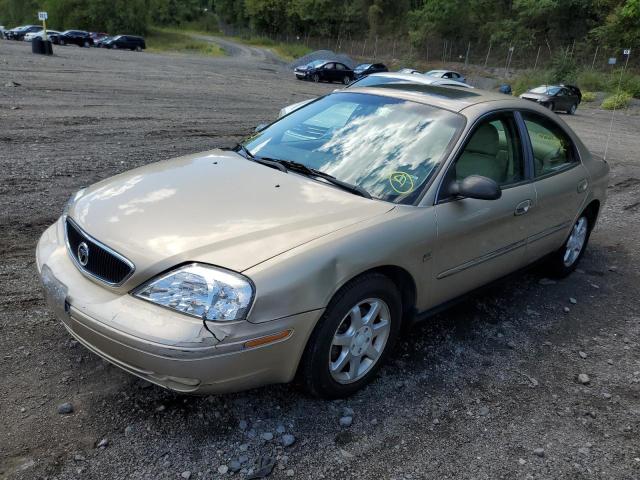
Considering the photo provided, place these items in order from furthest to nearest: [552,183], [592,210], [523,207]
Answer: [592,210]
[552,183]
[523,207]

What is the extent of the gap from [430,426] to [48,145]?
303 inches

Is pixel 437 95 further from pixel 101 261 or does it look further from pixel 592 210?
pixel 101 261

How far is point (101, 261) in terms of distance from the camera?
2648 millimetres

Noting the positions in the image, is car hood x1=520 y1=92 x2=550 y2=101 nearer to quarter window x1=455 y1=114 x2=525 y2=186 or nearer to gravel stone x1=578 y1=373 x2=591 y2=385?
quarter window x1=455 y1=114 x2=525 y2=186

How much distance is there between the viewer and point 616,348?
12.7 ft

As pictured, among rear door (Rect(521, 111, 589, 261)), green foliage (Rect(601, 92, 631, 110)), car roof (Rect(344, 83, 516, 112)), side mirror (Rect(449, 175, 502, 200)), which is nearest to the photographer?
side mirror (Rect(449, 175, 502, 200))

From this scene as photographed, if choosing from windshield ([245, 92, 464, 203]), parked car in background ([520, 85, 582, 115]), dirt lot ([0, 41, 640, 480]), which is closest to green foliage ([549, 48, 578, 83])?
parked car in background ([520, 85, 582, 115])

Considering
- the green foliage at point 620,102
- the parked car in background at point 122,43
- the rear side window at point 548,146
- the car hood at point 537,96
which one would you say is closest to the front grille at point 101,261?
the rear side window at point 548,146

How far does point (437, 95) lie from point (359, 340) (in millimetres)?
1964

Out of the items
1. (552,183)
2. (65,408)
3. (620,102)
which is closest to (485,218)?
(552,183)

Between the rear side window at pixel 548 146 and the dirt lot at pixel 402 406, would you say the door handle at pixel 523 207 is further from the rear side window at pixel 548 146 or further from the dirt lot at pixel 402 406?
the dirt lot at pixel 402 406

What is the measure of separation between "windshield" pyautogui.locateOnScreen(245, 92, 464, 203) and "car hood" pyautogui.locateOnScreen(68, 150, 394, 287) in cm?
22

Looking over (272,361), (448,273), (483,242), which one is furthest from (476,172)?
(272,361)

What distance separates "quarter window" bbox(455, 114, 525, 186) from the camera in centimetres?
352
